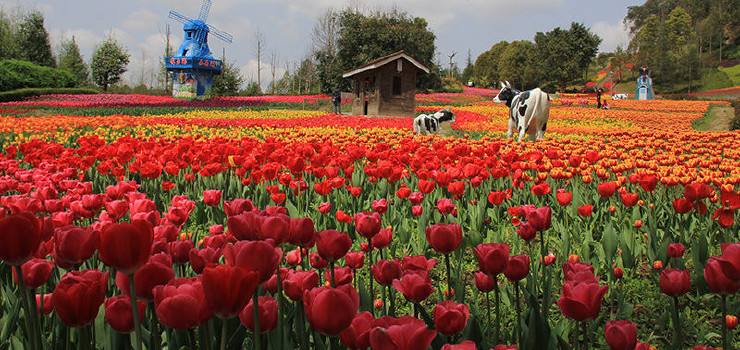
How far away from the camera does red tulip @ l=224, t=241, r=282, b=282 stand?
3.96ft

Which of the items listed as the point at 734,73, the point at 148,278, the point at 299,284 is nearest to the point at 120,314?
the point at 148,278

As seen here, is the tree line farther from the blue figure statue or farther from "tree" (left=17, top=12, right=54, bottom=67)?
the blue figure statue

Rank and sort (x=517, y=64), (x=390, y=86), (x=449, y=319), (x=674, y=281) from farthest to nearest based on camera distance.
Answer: (x=517, y=64), (x=390, y=86), (x=674, y=281), (x=449, y=319)

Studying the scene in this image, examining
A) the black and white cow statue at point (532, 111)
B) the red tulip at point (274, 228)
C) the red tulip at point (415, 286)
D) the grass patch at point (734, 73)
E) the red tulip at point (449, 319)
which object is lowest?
the red tulip at point (449, 319)

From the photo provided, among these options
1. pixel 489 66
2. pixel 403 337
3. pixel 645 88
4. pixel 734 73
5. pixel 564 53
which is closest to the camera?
pixel 403 337

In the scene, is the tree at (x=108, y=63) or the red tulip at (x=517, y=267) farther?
the tree at (x=108, y=63)

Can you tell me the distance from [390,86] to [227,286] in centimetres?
2444

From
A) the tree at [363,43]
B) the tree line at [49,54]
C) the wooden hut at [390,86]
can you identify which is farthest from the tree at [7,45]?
the wooden hut at [390,86]

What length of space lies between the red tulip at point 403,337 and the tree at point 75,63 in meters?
68.1

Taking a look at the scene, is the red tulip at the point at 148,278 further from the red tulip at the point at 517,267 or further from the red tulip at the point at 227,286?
the red tulip at the point at 517,267

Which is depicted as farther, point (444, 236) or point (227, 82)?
point (227, 82)

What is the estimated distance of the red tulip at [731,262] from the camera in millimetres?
1418

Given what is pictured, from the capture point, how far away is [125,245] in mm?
1181

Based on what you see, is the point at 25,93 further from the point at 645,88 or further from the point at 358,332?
the point at 645,88
